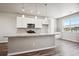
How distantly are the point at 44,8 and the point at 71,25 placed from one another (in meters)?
0.96

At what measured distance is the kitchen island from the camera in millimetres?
2880

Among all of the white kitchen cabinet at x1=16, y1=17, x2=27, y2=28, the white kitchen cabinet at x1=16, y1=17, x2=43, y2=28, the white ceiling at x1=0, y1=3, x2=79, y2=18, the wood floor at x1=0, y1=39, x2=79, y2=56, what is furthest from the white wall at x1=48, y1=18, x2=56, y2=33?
the white kitchen cabinet at x1=16, y1=17, x2=27, y2=28

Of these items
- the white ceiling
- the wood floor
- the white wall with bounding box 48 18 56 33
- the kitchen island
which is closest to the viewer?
the white ceiling

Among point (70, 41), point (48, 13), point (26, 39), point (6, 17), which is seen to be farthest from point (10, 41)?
point (70, 41)

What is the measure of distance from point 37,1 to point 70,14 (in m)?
1.08

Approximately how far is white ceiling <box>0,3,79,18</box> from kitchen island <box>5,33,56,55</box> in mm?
758

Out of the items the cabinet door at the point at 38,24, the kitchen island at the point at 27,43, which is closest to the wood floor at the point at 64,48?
the kitchen island at the point at 27,43

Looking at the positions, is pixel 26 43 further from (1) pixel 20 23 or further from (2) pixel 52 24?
(2) pixel 52 24

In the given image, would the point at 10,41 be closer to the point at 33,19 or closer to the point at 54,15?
the point at 33,19

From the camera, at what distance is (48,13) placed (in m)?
2.53

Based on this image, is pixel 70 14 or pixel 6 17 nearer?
pixel 6 17

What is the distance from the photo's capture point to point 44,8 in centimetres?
240

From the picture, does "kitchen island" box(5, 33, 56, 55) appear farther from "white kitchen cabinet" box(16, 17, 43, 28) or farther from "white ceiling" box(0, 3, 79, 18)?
"white ceiling" box(0, 3, 79, 18)

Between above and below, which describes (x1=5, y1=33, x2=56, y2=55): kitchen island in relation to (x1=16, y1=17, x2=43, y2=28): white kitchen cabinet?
below
